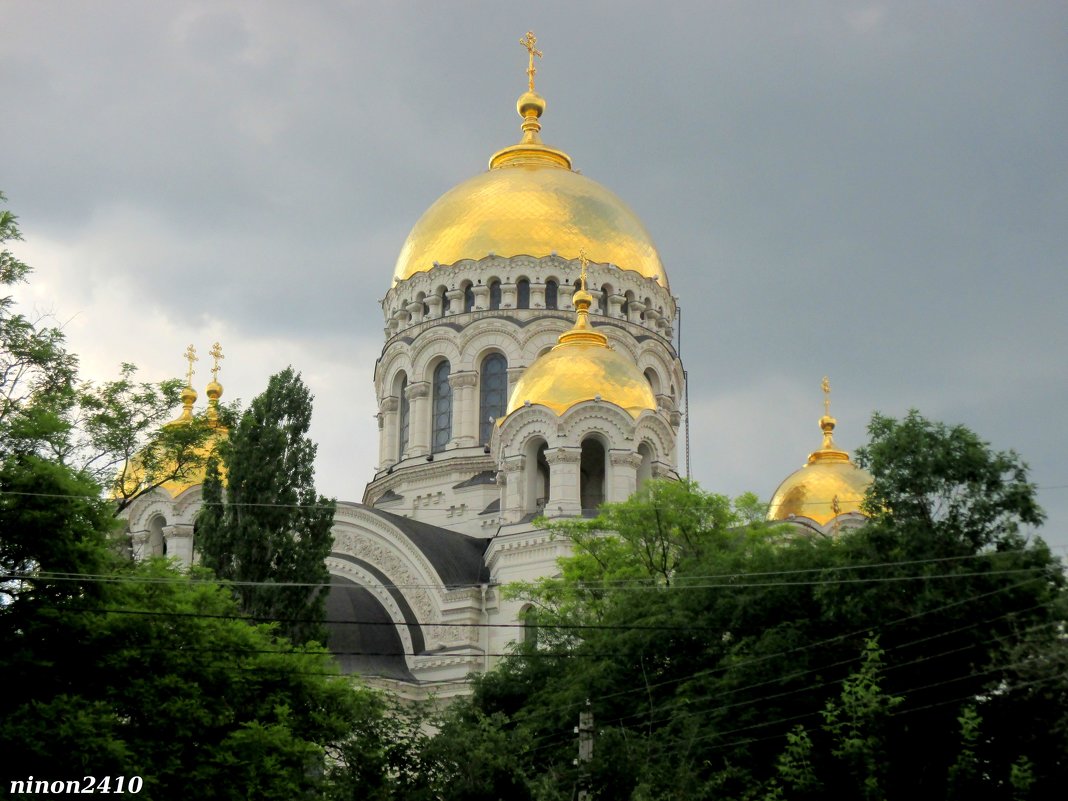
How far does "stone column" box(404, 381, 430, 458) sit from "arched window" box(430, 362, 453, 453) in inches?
9.2

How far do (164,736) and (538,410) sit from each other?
1628cm

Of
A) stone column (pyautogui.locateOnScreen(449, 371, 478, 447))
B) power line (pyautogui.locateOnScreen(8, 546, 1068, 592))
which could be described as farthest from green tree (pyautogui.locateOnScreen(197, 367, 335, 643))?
stone column (pyautogui.locateOnScreen(449, 371, 478, 447))

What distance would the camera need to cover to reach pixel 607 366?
119ft

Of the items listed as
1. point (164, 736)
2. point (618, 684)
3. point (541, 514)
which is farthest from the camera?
point (541, 514)

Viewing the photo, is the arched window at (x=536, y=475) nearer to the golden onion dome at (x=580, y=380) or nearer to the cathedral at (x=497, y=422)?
the cathedral at (x=497, y=422)

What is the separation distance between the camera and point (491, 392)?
4091cm

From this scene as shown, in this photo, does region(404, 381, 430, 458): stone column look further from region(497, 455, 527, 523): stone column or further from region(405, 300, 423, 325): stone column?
region(497, 455, 527, 523): stone column

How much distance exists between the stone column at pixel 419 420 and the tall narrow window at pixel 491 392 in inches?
57.4

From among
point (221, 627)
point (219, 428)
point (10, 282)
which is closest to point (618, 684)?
point (221, 627)

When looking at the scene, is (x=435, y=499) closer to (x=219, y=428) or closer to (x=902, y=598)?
(x=219, y=428)

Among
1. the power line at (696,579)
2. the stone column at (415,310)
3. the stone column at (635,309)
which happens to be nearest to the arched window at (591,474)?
the stone column at (635,309)

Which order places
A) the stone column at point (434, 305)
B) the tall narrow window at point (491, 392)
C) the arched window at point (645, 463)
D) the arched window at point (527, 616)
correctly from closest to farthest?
1. the arched window at point (527, 616)
2. the arched window at point (645, 463)
3. the tall narrow window at point (491, 392)
4. the stone column at point (434, 305)

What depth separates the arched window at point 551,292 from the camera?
1638 inches

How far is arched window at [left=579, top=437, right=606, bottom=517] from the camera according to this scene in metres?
37.0
